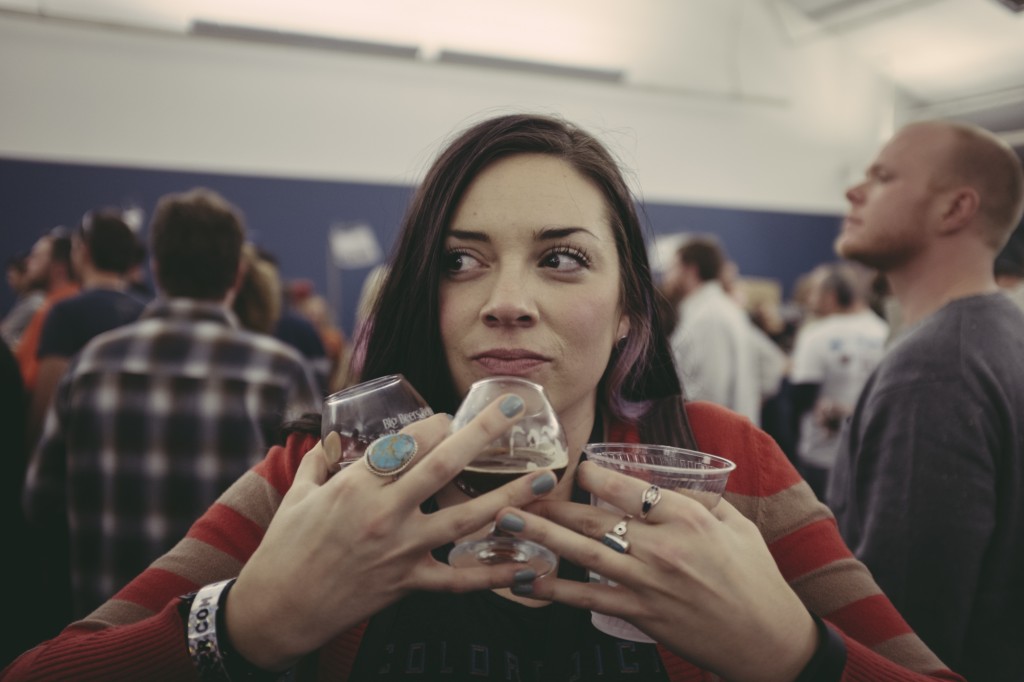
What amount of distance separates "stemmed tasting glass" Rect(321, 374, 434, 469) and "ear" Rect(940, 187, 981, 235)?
191 centimetres

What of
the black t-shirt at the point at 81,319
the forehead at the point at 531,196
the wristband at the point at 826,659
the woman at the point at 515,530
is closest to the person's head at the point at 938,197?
the woman at the point at 515,530

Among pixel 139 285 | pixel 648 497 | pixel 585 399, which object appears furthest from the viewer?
pixel 139 285

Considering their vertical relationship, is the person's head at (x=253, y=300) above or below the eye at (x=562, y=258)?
below

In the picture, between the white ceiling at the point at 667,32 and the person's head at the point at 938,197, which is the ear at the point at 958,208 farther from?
the white ceiling at the point at 667,32

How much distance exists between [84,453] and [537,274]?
1.76 meters

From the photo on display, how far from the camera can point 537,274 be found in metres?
1.27


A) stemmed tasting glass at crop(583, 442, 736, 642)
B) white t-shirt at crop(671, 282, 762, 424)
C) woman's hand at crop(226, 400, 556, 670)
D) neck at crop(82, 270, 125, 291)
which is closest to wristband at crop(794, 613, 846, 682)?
stemmed tasting glass at crop(583, 442, 736, 642)

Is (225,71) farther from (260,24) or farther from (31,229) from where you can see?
(31,229)

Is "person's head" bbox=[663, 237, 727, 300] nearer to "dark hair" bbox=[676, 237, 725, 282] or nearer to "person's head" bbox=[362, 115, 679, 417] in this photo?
"dark hair" bbox=[676, 237, 725, 282]

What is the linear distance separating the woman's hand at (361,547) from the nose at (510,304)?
1.03 feet

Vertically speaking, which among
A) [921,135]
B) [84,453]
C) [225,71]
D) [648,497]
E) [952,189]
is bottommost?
[84,453]

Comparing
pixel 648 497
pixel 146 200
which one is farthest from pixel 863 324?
pixel 146 200

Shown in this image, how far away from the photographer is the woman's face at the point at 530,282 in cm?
123

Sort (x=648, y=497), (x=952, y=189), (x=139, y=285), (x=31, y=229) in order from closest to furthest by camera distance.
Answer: (x=648, y=497) < (x=952, y=189) < (x=139, y=285) < (x=31, y=229)
